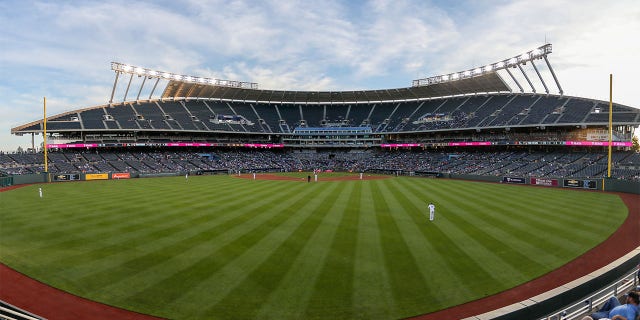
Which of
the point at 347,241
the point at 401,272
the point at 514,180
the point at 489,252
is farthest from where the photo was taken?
the point at 514,180

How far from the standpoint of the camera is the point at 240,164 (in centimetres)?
6694

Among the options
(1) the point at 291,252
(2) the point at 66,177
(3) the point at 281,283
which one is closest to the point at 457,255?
(1) the point at 291,252

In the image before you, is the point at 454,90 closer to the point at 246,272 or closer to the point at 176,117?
the point at 176,117

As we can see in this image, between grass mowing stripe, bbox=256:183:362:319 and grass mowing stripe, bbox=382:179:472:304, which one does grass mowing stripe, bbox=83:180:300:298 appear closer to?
grass mowing stripe, bbox=256:183:362:319

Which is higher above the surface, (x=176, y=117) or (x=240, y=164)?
(x=176, y=117)

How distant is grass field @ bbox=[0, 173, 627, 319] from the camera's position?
8.95m

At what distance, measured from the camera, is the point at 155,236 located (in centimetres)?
1473

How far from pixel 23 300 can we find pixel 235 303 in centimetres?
636

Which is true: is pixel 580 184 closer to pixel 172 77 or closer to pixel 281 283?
pixel 281 283

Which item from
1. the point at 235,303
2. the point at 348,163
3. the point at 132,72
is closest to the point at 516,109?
the point at 348,163

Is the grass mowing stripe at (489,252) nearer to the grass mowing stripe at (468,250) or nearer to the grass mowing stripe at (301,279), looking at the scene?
the grass mowing stripe at (468,250)

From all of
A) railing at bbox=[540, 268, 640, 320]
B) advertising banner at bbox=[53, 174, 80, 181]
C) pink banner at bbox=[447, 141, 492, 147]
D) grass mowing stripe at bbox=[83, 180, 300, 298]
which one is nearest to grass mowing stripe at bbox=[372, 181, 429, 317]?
railing at bbox=[540, 268, 640, 320]

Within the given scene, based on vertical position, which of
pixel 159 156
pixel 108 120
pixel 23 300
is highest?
pixel 108 120

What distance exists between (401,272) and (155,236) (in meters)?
11.3
